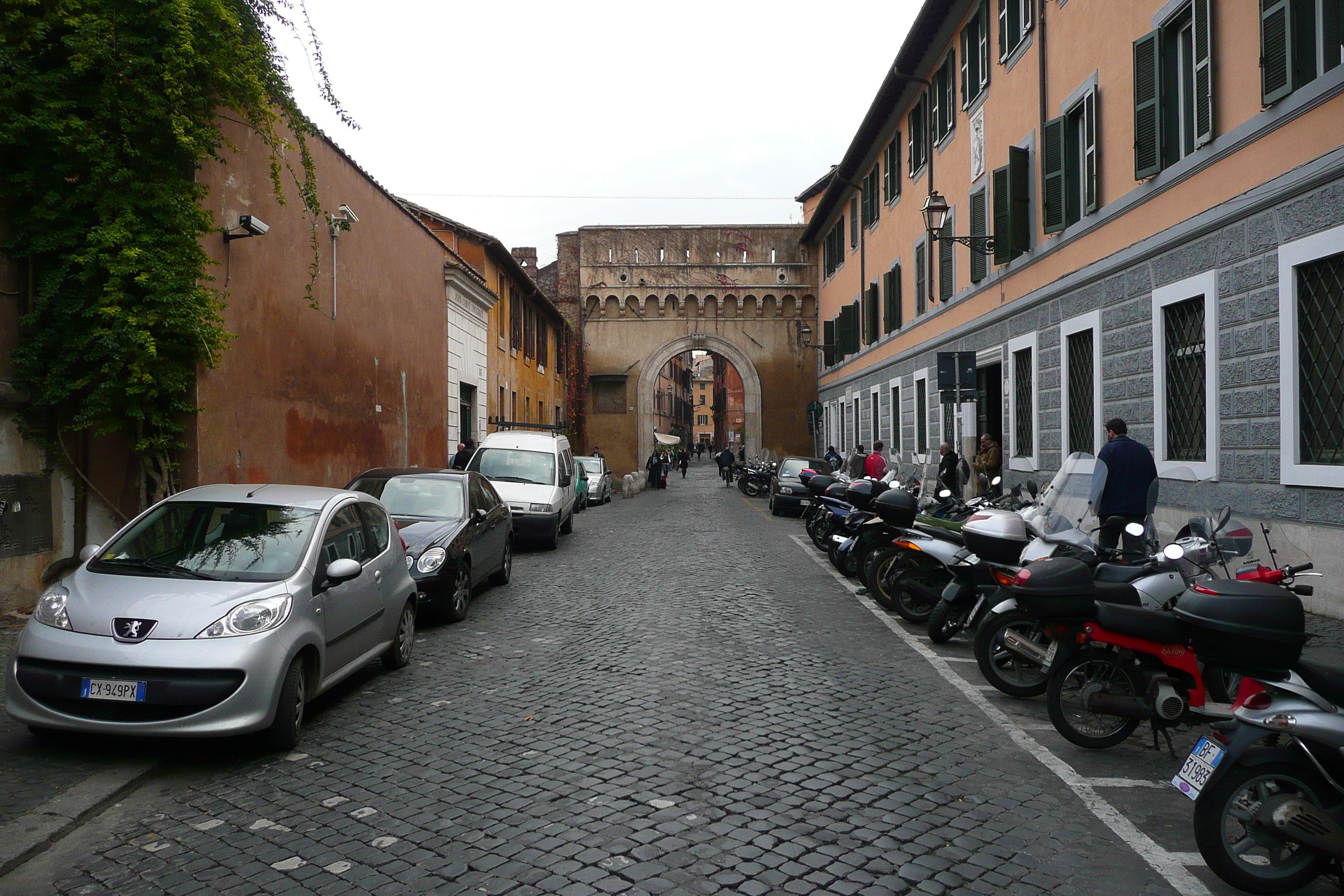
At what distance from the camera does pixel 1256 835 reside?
3.49 m

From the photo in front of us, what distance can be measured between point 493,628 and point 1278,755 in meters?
6.55

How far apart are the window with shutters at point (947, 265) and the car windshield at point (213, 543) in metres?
16.4

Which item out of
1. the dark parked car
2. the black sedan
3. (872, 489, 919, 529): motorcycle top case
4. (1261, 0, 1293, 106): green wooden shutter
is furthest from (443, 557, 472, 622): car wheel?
the dark parked car

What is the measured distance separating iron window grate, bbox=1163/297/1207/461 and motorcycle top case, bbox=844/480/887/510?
3.30 meters

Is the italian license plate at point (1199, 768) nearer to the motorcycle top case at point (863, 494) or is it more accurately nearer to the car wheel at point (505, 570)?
the motorcycle top case at point (863, 494)

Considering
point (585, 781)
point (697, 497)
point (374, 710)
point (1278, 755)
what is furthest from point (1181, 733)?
point (697, 497)

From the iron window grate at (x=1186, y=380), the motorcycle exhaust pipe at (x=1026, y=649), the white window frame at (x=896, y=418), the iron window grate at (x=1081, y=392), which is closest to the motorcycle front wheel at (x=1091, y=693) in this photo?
the motorcycle exhaust pipe at (x=1026, y=649)

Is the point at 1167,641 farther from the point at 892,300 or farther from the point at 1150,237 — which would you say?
the point at 892,300

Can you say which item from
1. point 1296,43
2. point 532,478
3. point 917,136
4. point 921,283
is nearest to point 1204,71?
point 1296,43

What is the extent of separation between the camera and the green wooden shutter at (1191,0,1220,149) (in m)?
9.88

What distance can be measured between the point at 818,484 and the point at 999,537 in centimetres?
810

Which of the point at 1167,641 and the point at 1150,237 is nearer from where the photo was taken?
the point at 1167,641

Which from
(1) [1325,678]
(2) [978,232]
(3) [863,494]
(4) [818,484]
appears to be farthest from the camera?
(2) [978,232]

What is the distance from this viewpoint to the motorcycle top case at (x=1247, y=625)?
3.84 meters
